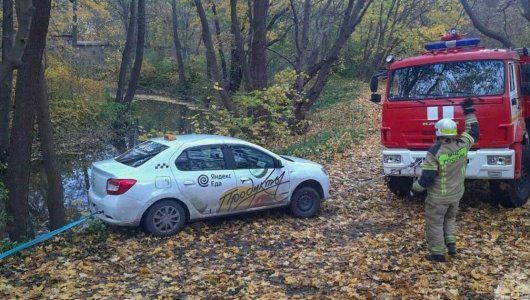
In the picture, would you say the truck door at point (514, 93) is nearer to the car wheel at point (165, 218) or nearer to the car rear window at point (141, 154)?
the car wheel at point (165, 218)

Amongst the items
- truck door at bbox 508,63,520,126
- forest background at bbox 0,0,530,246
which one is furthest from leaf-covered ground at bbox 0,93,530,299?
forest background at bbox 0,0,530,246

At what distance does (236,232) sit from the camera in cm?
896

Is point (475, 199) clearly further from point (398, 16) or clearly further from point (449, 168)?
point (398, 16)

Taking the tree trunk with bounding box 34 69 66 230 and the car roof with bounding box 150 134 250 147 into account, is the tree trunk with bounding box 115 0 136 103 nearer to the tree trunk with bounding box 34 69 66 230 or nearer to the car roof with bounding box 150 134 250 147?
the tree trunk with bounding box 34 69 66 230

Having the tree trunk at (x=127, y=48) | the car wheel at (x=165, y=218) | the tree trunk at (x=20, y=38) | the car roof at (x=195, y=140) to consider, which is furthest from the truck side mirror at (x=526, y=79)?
the tree trunk at (x=127, y=48)

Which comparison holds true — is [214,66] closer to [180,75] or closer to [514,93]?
[514,93]

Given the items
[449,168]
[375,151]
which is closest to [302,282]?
[449,168]

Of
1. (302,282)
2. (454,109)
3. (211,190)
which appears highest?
(454,109)

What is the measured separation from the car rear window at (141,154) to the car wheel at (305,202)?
103 inches

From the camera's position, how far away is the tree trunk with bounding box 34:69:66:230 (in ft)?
31.6

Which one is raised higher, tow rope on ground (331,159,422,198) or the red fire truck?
the red fire truck

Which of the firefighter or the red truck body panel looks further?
the red truck body panel

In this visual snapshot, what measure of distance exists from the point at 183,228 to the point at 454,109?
4.93 meters

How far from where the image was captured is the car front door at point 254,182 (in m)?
9.12
